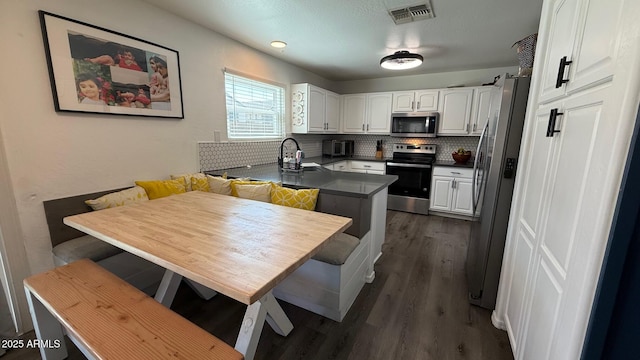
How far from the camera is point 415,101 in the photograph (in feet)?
13.9

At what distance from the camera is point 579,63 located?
38.5 inches

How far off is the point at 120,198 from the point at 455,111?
4.45m

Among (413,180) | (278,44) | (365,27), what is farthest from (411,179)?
(278,44)

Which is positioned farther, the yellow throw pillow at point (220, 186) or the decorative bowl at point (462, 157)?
the decorative bowl at point (462, 157)

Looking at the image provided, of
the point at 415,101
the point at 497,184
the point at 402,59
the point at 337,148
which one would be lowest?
the point at 497,184

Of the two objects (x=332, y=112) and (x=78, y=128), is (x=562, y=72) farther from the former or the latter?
(x=332, y=112)

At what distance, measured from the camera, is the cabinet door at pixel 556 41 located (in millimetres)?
1090

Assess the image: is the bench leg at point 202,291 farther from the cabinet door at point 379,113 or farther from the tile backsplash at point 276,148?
the cabinet door at point 379,113

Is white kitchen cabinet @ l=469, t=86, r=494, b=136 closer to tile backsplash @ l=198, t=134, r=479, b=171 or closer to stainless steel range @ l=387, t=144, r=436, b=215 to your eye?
tile backsplash @ l=198, t=134, r=479, b=171

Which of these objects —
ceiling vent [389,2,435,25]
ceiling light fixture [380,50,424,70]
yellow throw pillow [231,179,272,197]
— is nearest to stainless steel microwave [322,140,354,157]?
ceiling light fixture [380,50,424,70]

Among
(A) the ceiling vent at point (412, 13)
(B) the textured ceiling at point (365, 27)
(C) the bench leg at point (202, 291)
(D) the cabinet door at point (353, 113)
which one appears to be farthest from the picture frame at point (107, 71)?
(D) the cabinet door at point (353, 113)

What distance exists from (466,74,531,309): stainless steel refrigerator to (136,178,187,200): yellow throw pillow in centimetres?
259

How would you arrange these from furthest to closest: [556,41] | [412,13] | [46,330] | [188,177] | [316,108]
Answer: [316,108] → [188,177] → [412,13] → [46,330] → [556,41]

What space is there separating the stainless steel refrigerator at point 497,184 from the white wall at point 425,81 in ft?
8.25
